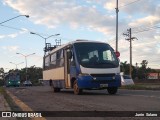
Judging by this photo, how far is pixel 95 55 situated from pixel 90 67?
0.85m

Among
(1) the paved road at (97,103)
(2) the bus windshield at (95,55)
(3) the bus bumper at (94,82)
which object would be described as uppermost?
(2) the bus windshield at (95,55)

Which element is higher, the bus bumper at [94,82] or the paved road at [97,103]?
the bus bumper at [94,82]

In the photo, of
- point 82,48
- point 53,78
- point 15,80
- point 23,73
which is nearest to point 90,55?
point 82,48

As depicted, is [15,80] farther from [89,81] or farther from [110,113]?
[110,113]

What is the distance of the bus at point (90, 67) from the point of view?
70.2ft

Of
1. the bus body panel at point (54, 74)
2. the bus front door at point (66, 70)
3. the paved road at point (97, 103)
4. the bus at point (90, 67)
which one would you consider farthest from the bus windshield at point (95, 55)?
the bus body panel at point (54, 74)

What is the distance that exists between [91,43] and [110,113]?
465 inches

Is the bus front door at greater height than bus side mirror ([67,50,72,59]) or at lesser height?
lesser

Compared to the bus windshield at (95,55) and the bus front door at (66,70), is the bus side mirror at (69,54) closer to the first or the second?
the bus front door at (66,70)

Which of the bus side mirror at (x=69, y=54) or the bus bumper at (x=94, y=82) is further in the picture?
the bus side mirror at (x=69, y=54)

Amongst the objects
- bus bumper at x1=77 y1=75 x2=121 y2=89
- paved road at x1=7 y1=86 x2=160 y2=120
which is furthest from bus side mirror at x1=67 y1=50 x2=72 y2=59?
paved road at x1=7 y1=86 x2=160 y2=120

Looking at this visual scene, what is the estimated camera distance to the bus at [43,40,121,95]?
2141cm

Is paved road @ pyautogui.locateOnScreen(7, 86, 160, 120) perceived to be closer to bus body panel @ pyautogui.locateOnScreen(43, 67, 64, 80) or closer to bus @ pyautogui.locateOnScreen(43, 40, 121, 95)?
bus @ pyautogui.locateOnScreen(43, 40, 121, 95)

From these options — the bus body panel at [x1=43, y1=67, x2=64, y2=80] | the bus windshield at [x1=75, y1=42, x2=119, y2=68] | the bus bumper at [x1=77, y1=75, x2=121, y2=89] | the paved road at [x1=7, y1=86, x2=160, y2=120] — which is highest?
the bus windshield at [x1=75, y1=42, x2=119, y2=68]
